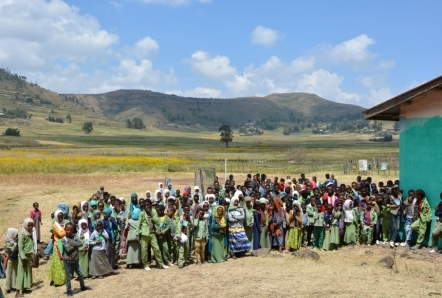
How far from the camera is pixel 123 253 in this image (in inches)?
497

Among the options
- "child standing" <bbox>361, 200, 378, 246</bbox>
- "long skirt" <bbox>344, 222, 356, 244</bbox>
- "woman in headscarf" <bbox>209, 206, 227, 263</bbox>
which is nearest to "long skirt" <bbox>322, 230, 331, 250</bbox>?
"long skirt" <bbox>344, 222, 356, 244</bbox>

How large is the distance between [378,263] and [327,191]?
3310 mm

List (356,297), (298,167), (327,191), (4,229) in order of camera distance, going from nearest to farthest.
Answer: (356,297) < (327,191) < (4,229) < (298,167)

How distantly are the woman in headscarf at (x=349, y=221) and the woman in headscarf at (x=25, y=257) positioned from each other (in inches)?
316

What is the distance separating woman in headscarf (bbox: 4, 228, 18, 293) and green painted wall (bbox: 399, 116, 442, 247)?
33.7 ft

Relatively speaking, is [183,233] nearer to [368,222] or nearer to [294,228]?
[294,228]

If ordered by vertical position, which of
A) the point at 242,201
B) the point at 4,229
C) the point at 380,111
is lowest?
the point at 4,229

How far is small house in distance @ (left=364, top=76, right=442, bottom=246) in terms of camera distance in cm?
1226

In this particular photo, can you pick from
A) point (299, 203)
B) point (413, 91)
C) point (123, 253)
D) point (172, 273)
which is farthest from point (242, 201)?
point (413, 91)

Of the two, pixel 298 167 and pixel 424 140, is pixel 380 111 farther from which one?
pixel 298 167

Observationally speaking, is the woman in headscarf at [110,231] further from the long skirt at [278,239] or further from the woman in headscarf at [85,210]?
the long skirt at [278,239]

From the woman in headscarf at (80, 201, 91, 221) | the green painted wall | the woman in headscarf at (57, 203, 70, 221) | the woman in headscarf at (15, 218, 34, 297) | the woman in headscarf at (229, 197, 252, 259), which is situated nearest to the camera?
the woman in headscarf at (15, 218, 34, 297)

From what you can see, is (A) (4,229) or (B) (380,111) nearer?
(B) (380,111)

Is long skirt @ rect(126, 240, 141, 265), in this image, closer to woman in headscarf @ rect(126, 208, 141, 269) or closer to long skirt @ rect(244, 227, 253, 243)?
woman in headscarf @ rect(126, 208, 141, 269)
